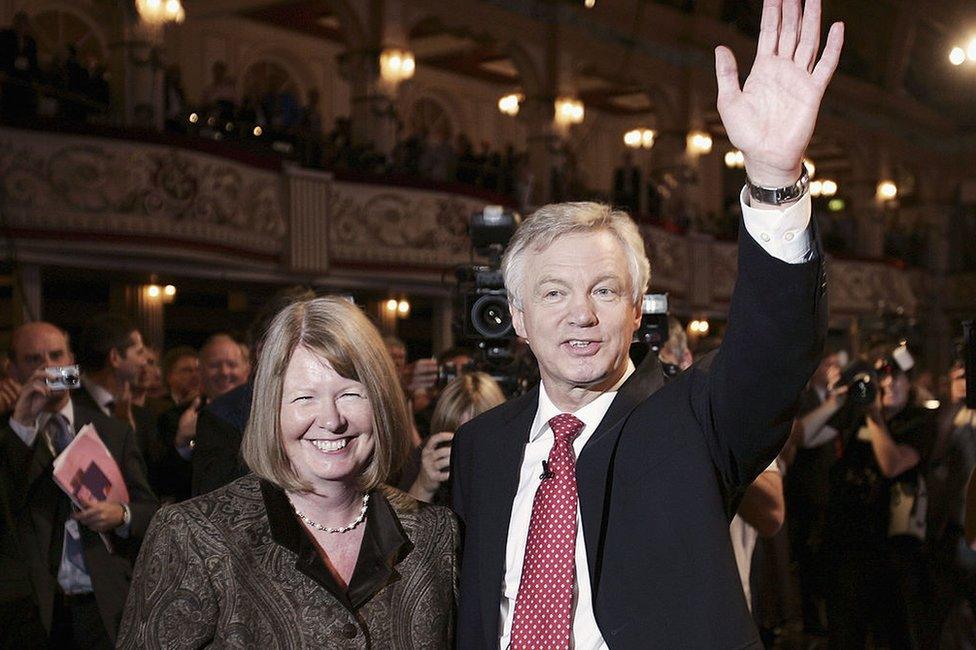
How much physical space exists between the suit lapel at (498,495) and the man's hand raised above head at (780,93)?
85 cm

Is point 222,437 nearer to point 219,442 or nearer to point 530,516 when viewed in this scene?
point 219,442

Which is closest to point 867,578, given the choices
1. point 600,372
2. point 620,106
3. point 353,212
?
point 600,372

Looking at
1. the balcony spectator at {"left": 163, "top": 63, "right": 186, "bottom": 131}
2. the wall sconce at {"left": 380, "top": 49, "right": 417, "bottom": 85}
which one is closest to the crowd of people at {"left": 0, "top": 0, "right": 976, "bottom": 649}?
the balcony spectator at {"left": 163, "top": 63, "right": 186, "bottom": 131}

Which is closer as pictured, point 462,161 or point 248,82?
point 462,161

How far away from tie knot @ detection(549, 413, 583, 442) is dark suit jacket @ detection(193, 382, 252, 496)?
1329 millimetres

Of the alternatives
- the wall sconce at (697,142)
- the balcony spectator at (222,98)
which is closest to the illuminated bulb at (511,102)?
the wall sconce at (697,142)

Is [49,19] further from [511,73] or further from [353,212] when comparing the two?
[511,73]

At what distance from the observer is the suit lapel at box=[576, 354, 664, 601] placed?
216 centimetres

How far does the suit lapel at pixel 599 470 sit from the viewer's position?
2.16 m

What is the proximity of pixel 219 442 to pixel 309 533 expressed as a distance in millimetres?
1279

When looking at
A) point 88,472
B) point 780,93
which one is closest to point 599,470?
point 780,93

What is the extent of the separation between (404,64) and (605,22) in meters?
4.66

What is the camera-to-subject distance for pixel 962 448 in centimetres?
482

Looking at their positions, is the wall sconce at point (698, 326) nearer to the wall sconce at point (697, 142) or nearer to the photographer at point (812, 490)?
the wall sconce at point (697, 142)
